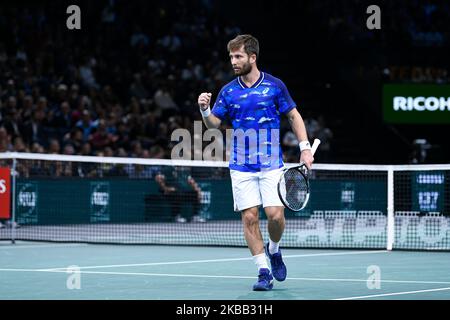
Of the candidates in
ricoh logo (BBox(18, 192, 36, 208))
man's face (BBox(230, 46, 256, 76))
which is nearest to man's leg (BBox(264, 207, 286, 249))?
man's face (BBox(230, 46, 256, 76))

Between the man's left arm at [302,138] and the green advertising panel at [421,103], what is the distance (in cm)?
1633

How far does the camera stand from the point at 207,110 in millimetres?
9898

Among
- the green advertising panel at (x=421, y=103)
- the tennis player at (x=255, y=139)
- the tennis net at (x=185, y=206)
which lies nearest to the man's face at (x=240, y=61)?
the tennis player at (x=255, y=139)

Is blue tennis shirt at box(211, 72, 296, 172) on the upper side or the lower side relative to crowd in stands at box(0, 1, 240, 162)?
lower

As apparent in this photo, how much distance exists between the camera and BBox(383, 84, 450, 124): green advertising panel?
26016mm

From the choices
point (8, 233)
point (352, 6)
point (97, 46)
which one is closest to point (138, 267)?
point (8, 233)

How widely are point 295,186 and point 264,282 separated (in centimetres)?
92

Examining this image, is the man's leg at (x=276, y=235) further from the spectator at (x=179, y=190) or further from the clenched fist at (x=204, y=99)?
the spectator at (x=179, y=190)

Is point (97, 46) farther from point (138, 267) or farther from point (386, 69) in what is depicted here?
point (138, 267)

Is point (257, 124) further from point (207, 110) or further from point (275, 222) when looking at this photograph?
point (275, 222)

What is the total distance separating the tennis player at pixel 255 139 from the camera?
10016 mm

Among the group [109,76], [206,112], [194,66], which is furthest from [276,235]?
[194,66]

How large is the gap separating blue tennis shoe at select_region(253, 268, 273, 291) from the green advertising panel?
16797 millimetres

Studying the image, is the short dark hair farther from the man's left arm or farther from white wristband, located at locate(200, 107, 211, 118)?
the man's left arm
